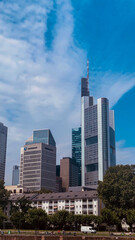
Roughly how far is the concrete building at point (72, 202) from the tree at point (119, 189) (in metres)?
31.5

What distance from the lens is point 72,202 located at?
16912 centimetres

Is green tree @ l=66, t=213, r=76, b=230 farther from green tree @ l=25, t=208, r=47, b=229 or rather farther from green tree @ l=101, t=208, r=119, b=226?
green tree @ l=101, t=208, r=119, b=226

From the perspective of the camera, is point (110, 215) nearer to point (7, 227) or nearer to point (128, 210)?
point (128, 210)

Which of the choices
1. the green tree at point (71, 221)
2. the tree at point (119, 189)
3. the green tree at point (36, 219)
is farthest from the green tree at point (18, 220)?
the tree at point (119, 189)

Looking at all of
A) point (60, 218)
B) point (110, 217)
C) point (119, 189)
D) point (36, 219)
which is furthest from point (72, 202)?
point (110, 217)

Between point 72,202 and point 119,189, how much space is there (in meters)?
48.7

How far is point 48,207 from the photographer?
17350cm

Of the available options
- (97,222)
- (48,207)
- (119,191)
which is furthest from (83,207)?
(119,191)

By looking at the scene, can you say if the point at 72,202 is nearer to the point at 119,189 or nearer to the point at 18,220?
the point at 18,220

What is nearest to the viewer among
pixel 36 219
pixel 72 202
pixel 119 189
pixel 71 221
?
pixel 36 219

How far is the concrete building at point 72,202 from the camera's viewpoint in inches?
6407

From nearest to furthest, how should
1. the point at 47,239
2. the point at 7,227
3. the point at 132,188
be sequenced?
1. the point at 47,239
2. the point at 132,188
3. the point at 7,227

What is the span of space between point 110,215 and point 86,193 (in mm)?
53445

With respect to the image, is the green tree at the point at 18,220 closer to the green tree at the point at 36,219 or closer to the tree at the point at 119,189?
the green tree at the point at 36,219
